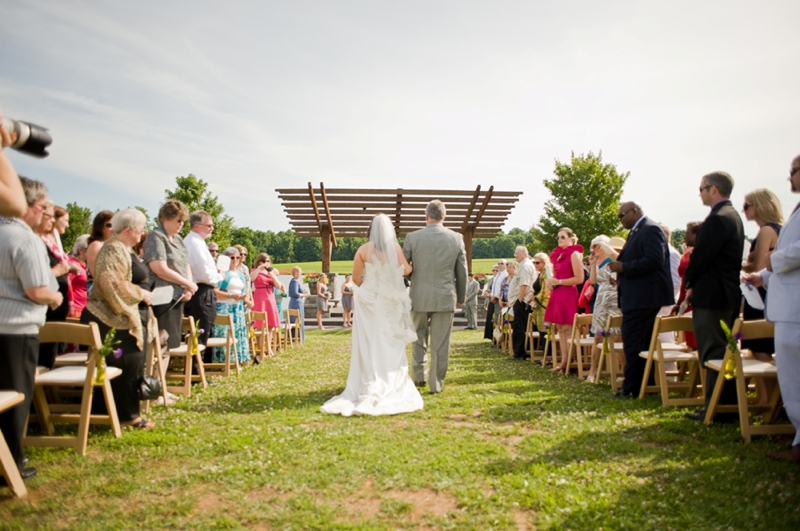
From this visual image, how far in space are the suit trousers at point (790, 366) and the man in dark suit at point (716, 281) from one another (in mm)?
1107

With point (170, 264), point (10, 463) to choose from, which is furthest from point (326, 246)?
point (10, 463)

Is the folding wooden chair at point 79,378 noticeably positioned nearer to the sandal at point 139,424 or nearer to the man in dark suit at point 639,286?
the sandal at point 139,424

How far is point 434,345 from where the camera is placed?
Result: 693cm

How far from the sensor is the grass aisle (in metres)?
3.03

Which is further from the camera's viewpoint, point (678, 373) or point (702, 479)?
point (678, 373)

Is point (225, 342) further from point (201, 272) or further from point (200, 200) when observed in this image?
point (200, 200)

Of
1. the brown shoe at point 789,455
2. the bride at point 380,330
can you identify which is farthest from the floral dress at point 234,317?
the brown shoe at point 789,455

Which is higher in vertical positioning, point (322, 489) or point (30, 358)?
point (30, 358)

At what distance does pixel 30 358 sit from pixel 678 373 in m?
6.80

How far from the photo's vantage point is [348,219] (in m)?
→ 26.1

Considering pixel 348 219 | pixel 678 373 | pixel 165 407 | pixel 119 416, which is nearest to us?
pixel 119 416

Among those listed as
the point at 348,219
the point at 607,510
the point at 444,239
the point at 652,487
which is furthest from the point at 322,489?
the point at 348,219

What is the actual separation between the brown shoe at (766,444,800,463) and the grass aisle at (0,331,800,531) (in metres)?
0.10

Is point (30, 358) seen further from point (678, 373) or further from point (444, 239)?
point (678, 373)
